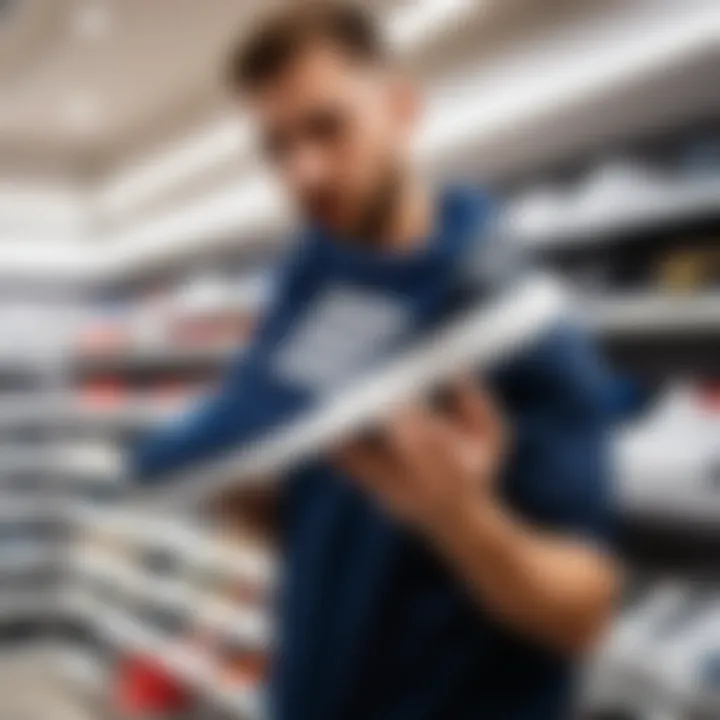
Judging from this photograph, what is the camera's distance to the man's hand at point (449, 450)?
69 cm

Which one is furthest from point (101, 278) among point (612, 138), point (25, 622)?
point (612, 138)

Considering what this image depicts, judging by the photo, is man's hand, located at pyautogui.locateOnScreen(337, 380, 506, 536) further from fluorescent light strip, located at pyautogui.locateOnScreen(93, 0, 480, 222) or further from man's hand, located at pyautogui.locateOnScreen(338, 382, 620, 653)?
fluorescent light strip, located at pyautogui.locateOnScreen(93, 0, 480, 222)

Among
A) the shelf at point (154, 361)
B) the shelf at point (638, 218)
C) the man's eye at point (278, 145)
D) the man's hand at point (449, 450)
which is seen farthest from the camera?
the shelf at point (154, 361)

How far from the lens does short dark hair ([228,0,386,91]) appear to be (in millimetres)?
769

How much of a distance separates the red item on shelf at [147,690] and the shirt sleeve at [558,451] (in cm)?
97

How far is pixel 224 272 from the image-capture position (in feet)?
4.87

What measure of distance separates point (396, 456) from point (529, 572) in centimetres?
11

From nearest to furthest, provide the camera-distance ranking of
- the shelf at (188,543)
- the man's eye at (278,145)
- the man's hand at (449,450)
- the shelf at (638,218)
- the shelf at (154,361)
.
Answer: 1. the man's hand at (449,450)
2. the man's eye at (278,145)
3. the shelf at (638,218)
4. the shelf at (188,543)
5. the shelf at (154,361)

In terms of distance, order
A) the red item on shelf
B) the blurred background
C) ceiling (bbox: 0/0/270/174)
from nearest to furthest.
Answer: the blurred background → ceiling (bbox: 0/0/270/174) → the red item on shelf

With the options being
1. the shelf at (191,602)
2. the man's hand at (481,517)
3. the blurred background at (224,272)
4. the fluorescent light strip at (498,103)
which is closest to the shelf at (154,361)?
the blurred background at (224,272)

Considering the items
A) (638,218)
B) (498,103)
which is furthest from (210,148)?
(638,218)

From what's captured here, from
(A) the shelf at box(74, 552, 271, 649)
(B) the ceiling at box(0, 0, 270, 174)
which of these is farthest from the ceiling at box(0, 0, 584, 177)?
(A) the shelf at box(74, 552, 271, 649)

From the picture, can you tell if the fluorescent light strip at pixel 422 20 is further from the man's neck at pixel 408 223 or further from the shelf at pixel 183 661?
the shelf at pixel 183 661

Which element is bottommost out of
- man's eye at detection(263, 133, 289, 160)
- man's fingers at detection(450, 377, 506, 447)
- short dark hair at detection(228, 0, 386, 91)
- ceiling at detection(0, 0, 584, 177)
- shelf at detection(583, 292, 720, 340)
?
man's fingers at detection(450, 377, 506, 447)
